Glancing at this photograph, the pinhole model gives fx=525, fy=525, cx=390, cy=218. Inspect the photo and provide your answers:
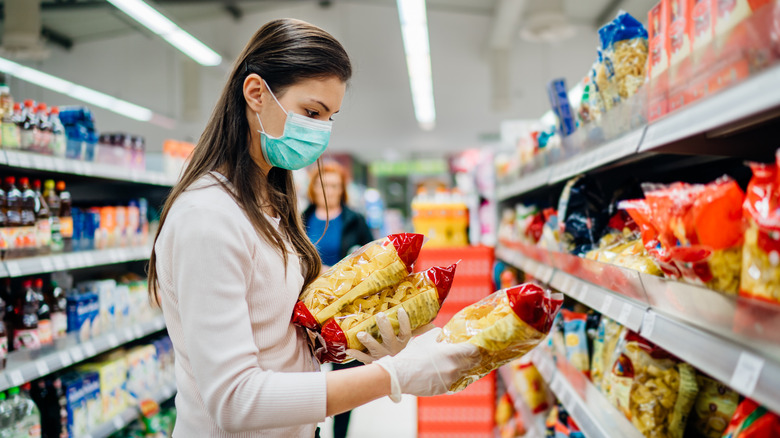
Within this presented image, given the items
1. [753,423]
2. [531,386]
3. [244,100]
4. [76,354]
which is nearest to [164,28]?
[76,354]

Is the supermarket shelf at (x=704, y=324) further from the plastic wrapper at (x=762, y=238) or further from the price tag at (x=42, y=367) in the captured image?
the price tag at (x=42, y=367)

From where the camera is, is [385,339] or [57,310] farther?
[57,310]

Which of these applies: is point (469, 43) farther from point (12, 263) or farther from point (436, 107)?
point (12, 263)

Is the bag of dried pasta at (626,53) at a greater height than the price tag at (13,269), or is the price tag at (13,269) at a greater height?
the bag of dried pasta at (626,53)

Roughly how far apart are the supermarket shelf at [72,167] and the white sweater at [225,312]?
1.43m

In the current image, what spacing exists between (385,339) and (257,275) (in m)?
0.34

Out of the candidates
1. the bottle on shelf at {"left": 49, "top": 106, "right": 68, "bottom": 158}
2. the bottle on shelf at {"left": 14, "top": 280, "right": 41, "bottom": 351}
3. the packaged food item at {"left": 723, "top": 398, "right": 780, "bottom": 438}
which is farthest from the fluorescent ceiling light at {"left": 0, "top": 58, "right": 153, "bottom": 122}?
the packaged food item at {"left": 723, "top": 398, "right": 780, "bottom": 438}

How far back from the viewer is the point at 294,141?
4.19 ft

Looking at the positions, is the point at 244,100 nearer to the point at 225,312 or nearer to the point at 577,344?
the point at 225,312

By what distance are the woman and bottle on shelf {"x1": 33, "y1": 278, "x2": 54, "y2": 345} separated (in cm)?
137

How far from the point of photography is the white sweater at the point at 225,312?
995 mm

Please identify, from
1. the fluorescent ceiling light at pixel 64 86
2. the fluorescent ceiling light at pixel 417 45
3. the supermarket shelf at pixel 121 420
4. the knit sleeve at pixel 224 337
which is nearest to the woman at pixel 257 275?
the knit sleeve at pixel 224 337

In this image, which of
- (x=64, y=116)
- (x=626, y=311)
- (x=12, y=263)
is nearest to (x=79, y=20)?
(x=64, y=116)

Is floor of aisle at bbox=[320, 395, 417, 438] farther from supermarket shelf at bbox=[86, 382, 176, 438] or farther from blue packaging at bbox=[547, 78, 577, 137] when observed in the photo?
blue packaging at bbox=[547, 78, 577, 137]
